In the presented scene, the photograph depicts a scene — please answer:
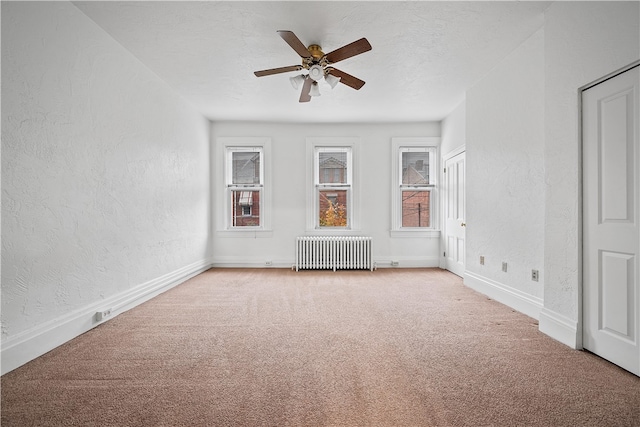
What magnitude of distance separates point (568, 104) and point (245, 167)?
5041mm

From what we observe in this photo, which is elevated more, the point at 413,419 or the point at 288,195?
the point at 288,195

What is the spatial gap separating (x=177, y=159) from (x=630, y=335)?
511cm

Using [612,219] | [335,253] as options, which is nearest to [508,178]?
[612,219]

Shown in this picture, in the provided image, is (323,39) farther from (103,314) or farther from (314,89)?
(103,314)

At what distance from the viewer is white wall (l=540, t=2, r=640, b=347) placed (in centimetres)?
226

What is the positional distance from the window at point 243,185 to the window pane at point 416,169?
2841 millimetres

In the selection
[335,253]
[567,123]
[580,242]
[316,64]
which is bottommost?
[335,253]

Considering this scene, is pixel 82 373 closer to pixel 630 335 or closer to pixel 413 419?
pixel 413 419

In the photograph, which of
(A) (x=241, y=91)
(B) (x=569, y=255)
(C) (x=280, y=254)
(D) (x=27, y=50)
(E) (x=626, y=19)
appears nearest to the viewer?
(E) (x=626, y=19)

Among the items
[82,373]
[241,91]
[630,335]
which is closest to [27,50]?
[82,373]

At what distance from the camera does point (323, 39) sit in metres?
3.19

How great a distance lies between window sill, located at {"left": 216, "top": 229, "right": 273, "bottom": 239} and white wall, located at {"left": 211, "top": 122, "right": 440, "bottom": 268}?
0.06 feet

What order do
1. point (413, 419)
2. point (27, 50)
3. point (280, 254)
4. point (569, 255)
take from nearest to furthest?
point (413, 419), point (27, 50), point (569, 255), point (280, 254)

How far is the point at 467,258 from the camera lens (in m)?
4.60
